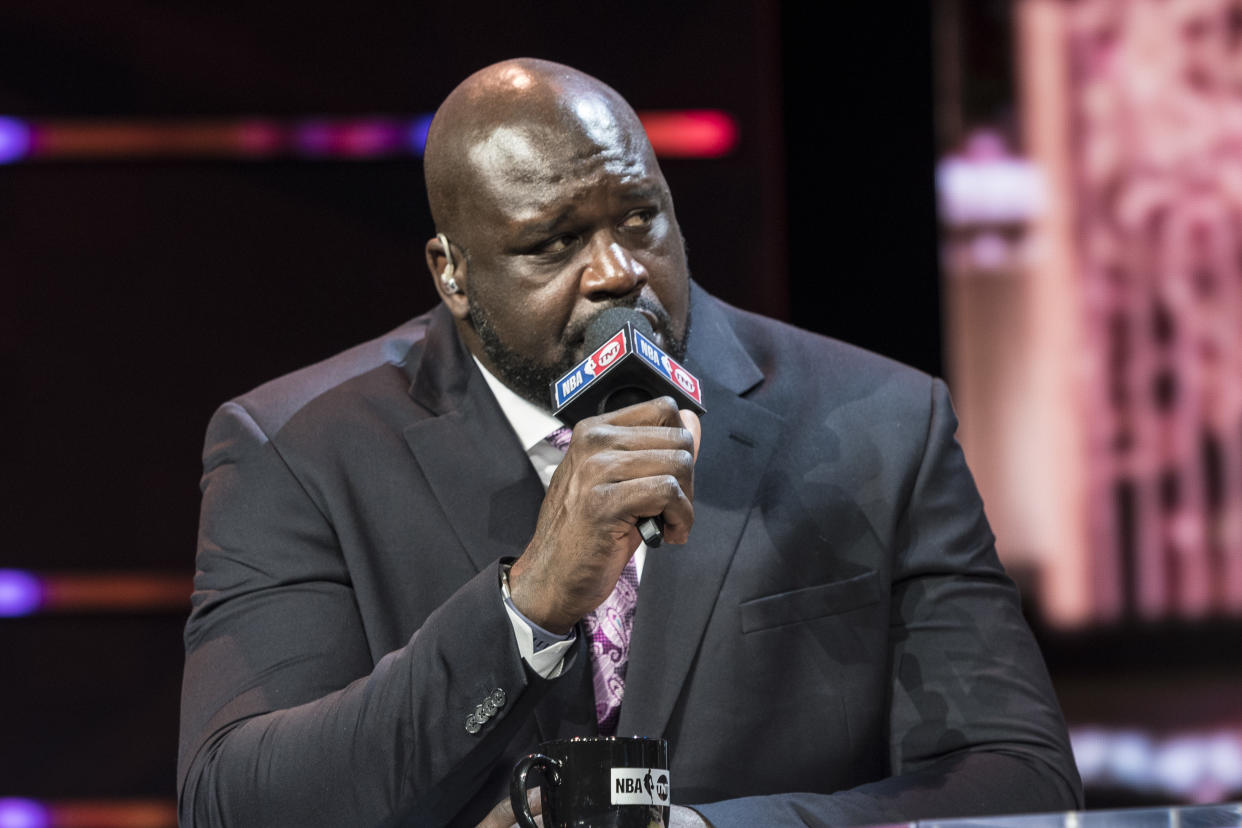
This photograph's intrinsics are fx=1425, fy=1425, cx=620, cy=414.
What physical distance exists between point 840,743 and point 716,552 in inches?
10.7

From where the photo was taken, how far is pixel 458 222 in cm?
178

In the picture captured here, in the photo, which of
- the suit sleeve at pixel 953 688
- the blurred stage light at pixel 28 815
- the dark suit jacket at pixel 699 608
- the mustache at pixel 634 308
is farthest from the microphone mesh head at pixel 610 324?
the blurred stage light at pixel 28 815

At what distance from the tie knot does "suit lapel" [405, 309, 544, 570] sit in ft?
0.16

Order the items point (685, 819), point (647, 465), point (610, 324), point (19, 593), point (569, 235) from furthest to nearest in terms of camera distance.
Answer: point (19, 593) → point (569, 235) → point (610, 324) → point (685, 819) → point (647, 465)

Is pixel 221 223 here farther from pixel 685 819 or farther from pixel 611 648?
pixel 685 819

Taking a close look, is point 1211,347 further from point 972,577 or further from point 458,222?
point 458,222

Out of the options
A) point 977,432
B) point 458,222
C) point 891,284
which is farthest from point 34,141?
point 977,432

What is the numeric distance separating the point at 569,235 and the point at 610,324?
0.56 ft

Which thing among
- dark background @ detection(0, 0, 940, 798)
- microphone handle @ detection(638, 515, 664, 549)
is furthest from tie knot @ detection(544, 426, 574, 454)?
dark background @ detection(0, 0, 940, 798)

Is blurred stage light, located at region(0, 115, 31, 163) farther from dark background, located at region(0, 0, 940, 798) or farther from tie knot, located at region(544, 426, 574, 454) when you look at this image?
tie knot, located at region(544, 426, 574, 454)

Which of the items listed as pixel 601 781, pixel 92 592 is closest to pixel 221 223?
pixel 92 592

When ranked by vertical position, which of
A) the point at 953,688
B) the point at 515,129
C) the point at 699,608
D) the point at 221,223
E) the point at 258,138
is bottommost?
the point at 953,688

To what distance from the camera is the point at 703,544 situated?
1736 millimetres

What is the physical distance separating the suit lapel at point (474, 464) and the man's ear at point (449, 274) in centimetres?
8
